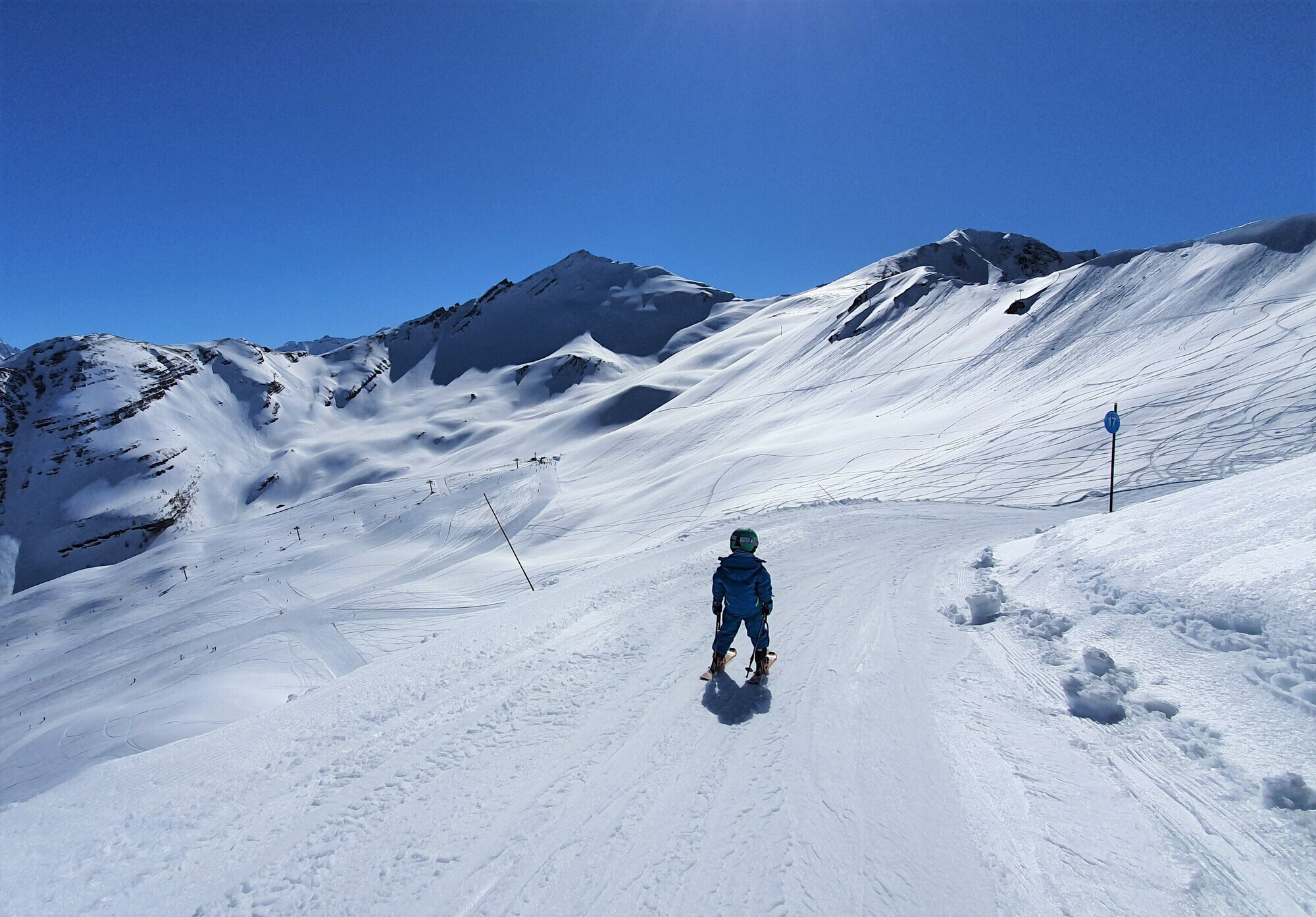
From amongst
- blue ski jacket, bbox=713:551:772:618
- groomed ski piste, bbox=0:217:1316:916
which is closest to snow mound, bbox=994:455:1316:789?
groomed ski piste, bbox=0:217:1316:916

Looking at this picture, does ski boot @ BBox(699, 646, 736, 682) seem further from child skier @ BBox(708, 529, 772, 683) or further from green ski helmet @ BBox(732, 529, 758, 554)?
green ski helmet @ BBox(732, 529, 758, 554)

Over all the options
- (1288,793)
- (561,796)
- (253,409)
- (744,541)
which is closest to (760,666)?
(744,541)

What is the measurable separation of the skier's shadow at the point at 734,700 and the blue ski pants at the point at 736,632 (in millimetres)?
367

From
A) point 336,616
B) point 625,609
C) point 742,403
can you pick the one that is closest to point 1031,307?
point 742,403

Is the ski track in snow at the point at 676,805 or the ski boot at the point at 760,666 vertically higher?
the ski boot at the point at 760,666

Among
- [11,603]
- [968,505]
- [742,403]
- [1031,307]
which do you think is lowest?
[11,603]

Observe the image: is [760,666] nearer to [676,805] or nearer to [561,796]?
[676,805]

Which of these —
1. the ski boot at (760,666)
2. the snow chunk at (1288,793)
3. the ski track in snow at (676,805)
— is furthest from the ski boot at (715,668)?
the snow chunk at (1288,793)

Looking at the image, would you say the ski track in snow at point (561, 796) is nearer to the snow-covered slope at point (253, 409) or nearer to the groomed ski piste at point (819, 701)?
the groomed ski piste at point (819, 701)

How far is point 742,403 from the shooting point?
48906 mm

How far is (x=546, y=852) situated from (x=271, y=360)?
5717 inches

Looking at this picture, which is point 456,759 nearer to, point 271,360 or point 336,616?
point 336,616

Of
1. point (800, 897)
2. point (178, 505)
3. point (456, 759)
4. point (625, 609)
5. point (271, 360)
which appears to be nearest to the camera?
point (800, 897)

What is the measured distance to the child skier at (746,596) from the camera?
21.6ft
